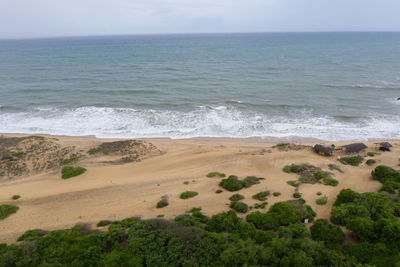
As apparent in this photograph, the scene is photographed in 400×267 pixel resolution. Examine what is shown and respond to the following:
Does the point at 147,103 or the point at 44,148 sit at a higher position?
the point at 147,103

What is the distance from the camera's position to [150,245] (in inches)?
427

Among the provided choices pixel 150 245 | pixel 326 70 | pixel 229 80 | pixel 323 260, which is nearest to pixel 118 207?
pixel 150 245

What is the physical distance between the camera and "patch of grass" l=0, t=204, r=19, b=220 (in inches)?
592

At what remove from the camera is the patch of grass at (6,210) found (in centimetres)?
1503

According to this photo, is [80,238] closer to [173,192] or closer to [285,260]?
Answer: [173,192]

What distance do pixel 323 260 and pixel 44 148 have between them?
26.9 meters

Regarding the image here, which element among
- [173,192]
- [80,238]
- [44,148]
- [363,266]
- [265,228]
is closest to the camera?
[363,266]

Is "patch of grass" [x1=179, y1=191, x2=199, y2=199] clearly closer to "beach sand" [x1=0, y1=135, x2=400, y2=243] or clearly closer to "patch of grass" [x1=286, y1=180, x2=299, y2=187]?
"beach sand" [x1=0, y1=135, x2=400, y2=243]

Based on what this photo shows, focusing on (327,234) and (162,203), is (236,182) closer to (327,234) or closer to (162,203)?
(162,203)

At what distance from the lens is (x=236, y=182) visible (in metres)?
17.8

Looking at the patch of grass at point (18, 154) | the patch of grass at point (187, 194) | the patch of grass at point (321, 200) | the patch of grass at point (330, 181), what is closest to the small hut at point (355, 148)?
the patch of grass at point (330, 181)

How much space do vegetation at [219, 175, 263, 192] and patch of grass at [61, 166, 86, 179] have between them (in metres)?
12.7

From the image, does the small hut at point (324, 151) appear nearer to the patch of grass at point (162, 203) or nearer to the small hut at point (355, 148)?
the small hut at point (355, 148)

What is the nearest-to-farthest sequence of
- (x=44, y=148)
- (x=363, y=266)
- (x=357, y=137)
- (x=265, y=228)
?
(x=363, y=266), (x=265, y=228), (x=44, y=148), (x=357, y=137)
